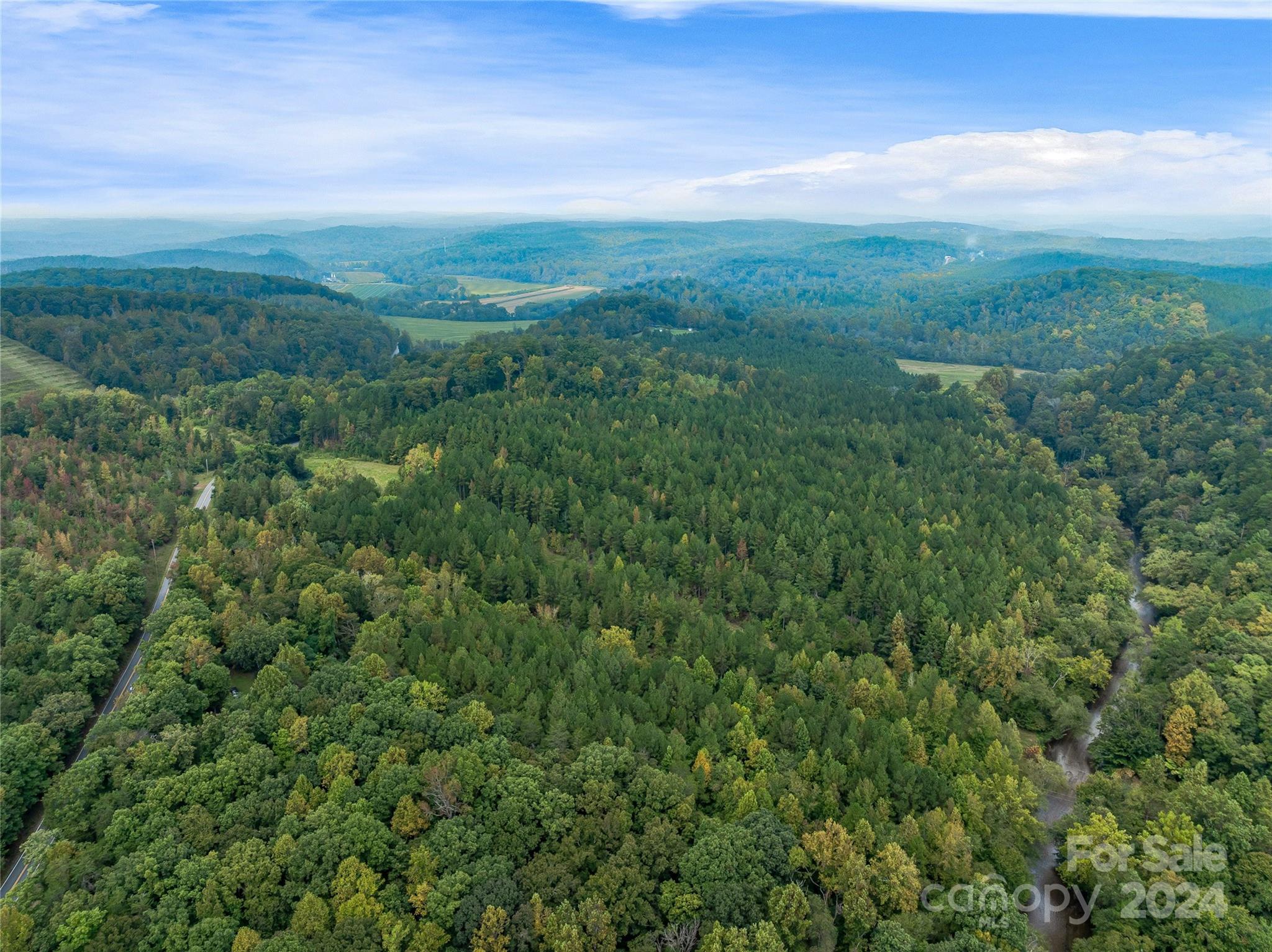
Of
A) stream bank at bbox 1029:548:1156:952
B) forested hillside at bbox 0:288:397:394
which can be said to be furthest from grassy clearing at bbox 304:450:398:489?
stream bank at bbox 1029:548:1156:952

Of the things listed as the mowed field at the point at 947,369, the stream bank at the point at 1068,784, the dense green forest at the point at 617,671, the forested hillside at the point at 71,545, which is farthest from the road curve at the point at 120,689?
the mowed field at the point at 947,369

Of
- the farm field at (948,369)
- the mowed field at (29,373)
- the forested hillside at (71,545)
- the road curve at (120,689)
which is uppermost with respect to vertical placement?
the mowed field at (29,373)

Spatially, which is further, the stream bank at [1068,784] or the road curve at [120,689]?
the road curve at [120,689]

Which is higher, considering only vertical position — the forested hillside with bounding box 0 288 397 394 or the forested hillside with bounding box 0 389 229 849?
the forested hillside with bounding box 0 288 397 394

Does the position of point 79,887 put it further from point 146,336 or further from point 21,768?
point 146,336

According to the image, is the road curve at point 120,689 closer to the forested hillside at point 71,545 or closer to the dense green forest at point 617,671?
the forested hillside at point 71,545

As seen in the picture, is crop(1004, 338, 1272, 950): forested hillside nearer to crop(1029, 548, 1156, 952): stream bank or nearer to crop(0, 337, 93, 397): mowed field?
crop(1029, 548, 1156, 952): stream bank

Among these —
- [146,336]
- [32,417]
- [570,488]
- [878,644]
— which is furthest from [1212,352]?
[146,336]
